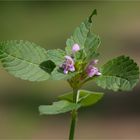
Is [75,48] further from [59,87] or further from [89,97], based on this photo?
[59,87]

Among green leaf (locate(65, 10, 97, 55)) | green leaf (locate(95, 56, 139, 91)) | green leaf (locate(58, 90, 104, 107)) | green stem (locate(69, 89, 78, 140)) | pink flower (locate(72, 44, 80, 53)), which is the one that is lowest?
green stem (locate(69, 89, 78, 140))

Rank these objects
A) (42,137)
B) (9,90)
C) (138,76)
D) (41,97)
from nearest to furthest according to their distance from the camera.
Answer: (138,76), (42,137), (41,97), (9,90)

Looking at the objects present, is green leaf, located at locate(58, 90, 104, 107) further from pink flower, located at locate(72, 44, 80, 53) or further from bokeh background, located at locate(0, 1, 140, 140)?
bokeh background, located at locate(0, 1, 140, 140)

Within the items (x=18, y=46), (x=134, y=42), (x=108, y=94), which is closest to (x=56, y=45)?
(x=134, y=42)

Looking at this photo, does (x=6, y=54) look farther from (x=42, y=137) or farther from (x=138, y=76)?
(x=42, y=137)

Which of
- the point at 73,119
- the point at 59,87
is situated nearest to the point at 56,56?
the point at 73,119

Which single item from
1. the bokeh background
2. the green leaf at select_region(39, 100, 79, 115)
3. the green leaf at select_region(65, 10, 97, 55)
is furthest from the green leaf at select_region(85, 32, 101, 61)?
the bokeh background
